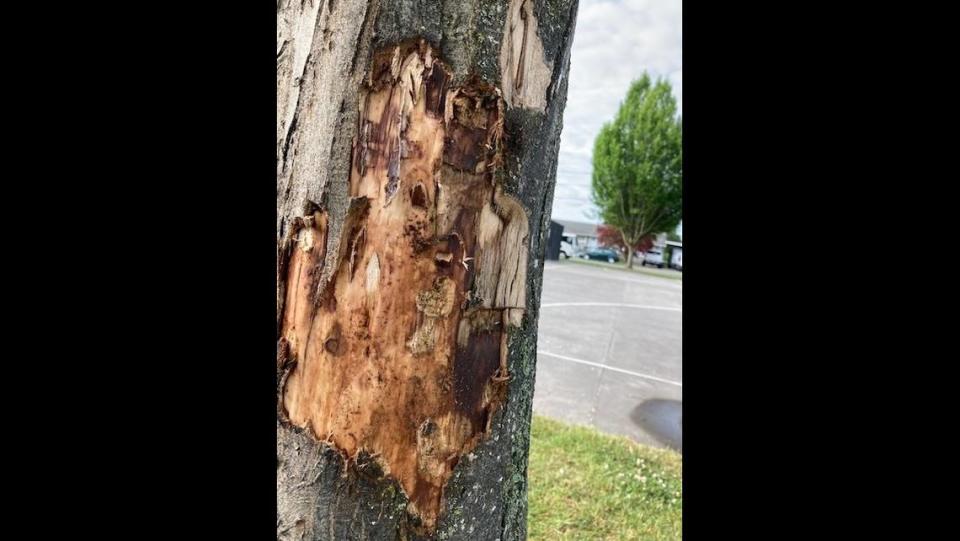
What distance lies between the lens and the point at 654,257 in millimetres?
35031

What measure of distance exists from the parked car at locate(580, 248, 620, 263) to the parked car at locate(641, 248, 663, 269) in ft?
6.81

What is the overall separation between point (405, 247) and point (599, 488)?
3.15 m

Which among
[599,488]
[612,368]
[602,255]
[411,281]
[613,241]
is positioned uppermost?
[613,241]

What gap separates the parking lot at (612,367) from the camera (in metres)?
5.12

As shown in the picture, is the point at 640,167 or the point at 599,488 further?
the point at 640,167

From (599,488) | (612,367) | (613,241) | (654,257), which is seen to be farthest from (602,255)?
(599,488)

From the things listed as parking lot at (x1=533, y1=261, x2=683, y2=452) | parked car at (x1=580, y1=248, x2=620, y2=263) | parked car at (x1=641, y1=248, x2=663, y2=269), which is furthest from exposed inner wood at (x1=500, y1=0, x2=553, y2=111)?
parked car at (x1=641, y1=248, x2=663, y2=269)

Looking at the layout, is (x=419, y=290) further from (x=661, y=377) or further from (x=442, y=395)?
(x=661, y=377)

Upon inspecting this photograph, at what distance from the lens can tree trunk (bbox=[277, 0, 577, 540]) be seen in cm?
96

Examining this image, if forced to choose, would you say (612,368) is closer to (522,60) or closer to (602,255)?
(522,60)

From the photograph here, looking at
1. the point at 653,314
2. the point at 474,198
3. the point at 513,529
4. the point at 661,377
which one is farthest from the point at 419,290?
the point at 653,314

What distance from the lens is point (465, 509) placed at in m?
1.04

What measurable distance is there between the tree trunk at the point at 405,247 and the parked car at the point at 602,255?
113ft

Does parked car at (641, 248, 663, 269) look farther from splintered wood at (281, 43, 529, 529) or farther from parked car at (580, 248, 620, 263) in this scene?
splintered wood at (281, 43, 529, 529)
